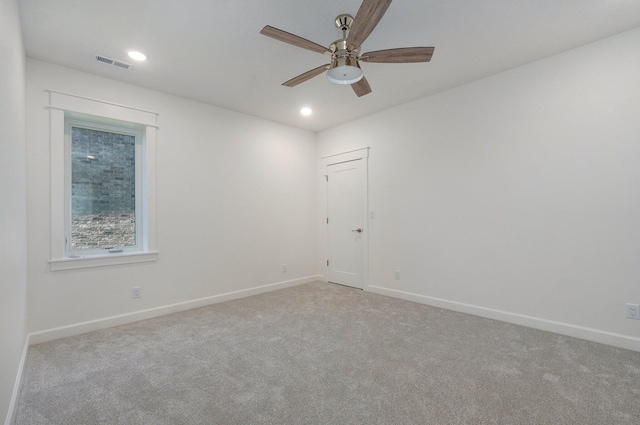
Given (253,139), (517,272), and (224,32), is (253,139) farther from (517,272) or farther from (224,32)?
(517,272)

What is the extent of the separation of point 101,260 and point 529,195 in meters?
4.53

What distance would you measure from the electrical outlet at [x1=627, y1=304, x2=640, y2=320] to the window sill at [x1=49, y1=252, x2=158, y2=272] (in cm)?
471

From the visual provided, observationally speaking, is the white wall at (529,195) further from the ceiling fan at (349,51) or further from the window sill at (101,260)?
the window sill at (101,260)

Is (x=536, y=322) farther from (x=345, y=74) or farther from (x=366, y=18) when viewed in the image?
(x=366, y=18)

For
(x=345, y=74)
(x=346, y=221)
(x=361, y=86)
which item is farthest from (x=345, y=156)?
(x=345, y=74)

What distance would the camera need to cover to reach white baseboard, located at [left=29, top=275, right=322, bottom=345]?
9.34 ft

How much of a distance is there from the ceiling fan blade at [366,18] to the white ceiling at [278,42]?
32 cm

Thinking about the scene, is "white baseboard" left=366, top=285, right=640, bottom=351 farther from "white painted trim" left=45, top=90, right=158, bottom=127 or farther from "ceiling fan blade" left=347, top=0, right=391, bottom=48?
"white painted trim" left=45, top=90, right=158, bottom=127

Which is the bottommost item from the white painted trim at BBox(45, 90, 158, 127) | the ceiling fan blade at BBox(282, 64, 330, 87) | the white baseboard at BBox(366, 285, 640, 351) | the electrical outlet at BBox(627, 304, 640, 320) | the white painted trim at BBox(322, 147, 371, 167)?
the white baseboard at BBox(366, 285, 640, 351)

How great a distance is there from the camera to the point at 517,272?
3.17m

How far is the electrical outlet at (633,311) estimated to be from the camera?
253 cm

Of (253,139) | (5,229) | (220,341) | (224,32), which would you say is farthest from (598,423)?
(253,139)

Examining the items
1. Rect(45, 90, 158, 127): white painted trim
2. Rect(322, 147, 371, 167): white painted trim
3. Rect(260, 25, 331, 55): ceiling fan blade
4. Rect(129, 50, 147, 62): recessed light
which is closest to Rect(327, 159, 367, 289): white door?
Rect(322, 147, 371, 167): white painted trim

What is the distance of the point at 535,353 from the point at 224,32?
3.72 m
